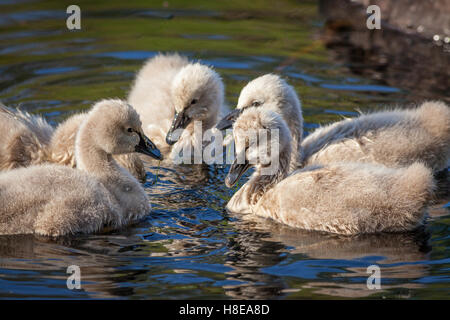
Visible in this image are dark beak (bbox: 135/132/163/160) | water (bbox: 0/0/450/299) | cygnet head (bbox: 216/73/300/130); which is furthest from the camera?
cygnet head (bbox: 216/73/300/130)

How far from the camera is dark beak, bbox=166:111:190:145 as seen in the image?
27.3ft

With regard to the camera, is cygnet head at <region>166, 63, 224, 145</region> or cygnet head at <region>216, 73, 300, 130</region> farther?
cygnet head at <region>166, 63, 224, 145</region>

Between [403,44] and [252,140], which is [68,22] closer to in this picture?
[403,44]

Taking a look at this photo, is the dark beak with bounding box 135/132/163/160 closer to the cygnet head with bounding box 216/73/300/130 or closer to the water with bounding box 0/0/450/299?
the water with bounding box 0/0/450/299

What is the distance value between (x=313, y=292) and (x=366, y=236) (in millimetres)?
1121

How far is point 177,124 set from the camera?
336 inches

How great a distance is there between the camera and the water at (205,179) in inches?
221

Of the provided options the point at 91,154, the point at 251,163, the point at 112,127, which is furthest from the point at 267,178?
the point at 91,154

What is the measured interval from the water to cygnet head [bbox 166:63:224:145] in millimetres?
541

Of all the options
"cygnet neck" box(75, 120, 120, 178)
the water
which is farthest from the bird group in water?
the water

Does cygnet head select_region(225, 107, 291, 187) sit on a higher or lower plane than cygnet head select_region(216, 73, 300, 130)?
lower

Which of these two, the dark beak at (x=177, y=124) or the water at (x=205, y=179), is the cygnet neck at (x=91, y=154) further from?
the dark beak at (x=177, y=124)
